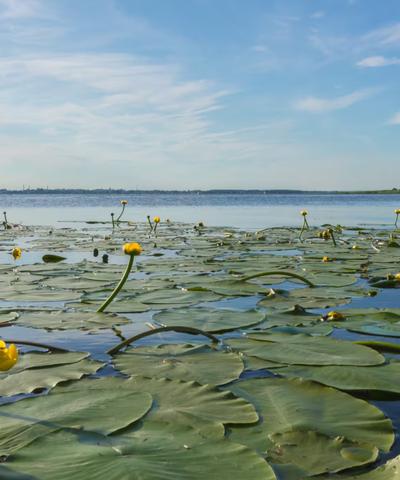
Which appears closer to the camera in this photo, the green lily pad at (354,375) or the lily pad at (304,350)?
the green lily pad at (354,375)

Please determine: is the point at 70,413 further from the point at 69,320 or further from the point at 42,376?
the point at 69,320

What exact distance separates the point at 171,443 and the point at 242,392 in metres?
0.46

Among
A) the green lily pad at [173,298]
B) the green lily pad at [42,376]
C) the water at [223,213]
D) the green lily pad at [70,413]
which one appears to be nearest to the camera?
the green lily pad at [70,413]

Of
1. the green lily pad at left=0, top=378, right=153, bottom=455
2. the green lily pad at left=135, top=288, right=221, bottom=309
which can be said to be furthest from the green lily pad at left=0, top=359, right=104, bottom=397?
the green lily pad at left=135, top=288, right=221, bottom=309

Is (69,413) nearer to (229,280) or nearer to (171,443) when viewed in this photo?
(171,443)

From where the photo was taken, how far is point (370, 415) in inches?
57.7

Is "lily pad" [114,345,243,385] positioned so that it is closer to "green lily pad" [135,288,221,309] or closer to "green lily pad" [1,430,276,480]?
"green lily pad" [1,430,276,480]

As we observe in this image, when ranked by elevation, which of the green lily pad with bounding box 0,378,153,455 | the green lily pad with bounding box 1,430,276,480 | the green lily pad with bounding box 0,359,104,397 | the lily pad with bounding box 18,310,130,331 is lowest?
the lily pad with bounding box 18,310,130,331

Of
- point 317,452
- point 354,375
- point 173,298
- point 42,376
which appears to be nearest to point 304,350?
point 354,375

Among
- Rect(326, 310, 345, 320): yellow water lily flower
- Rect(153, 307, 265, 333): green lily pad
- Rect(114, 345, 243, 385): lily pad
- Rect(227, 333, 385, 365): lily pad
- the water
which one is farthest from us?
the water

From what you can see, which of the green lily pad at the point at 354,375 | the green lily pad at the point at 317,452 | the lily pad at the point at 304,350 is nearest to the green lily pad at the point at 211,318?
the lily pad at the point at 304,350

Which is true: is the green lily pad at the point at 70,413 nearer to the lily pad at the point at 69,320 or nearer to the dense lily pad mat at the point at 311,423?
the dense lily pad mat at the point at 311,423

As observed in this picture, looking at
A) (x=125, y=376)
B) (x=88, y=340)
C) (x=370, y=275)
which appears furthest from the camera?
(x=370, y=275)

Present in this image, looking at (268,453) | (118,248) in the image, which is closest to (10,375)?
(268,453)
